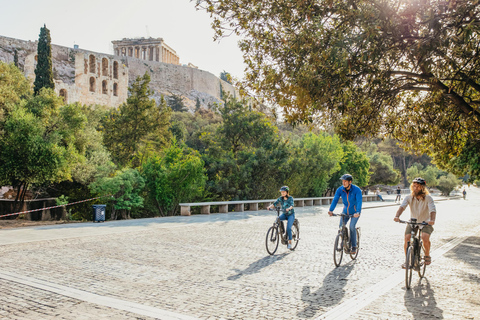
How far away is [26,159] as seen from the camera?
679 inches

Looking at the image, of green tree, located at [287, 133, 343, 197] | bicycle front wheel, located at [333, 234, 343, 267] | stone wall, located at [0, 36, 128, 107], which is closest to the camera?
bicycle front wheel, located at [333, 234, 343, 267]

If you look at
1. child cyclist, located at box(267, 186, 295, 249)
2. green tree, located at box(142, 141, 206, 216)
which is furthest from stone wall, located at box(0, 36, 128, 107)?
child cyclist, located at box(267, 186, 295, 249)

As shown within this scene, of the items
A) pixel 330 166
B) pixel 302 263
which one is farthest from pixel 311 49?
pixel 330 166

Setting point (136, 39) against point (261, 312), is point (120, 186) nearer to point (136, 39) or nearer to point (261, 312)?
point (261, 312)

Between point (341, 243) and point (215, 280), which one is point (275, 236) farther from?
point (215, 280)

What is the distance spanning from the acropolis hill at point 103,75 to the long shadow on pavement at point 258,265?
171 feet

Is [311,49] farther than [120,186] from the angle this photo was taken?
No

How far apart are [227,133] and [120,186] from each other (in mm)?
11723

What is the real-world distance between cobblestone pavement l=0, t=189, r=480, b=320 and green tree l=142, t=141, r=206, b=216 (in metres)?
8.74

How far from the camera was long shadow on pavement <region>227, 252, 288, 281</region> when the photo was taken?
24.1 feet

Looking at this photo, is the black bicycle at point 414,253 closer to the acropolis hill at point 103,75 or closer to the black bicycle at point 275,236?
the black bicycle at point 275,236

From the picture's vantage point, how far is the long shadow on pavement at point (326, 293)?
5.44m

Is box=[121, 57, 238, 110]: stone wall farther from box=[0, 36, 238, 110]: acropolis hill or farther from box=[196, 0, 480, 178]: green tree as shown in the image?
box=[196, 0, 480, 178]: green tree

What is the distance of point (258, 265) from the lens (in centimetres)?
831
